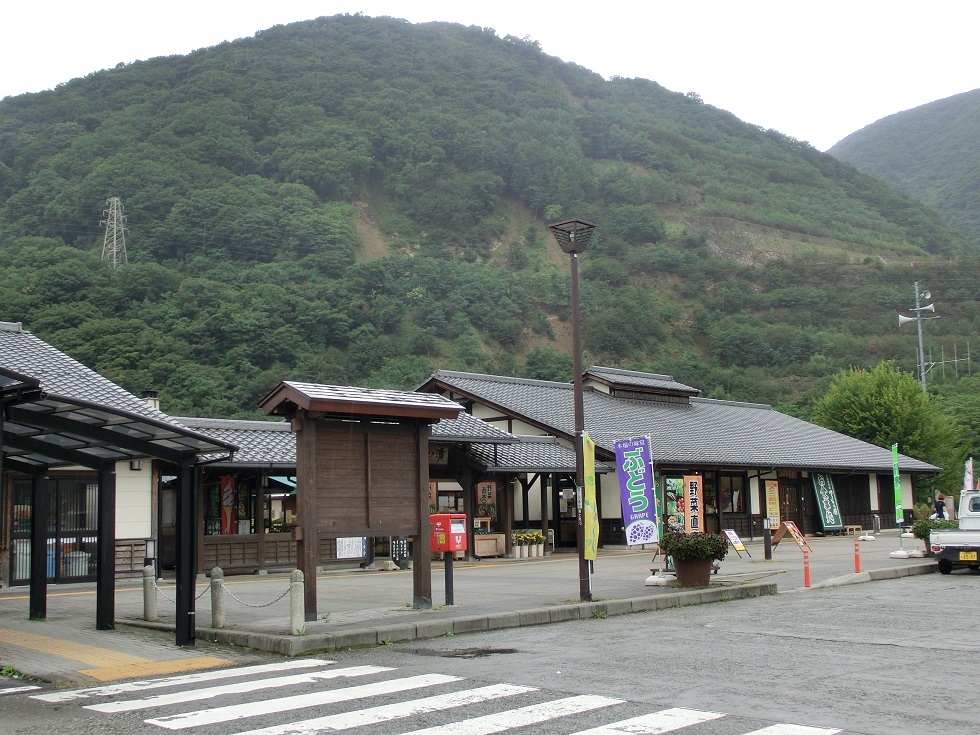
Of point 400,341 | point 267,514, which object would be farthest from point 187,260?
point 267,514

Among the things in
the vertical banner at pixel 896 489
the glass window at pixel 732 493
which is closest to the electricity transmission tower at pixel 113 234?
the glass window at pixel 732 493

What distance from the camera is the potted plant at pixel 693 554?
16.6m

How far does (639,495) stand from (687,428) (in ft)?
65.8

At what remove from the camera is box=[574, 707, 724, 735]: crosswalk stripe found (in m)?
6.79

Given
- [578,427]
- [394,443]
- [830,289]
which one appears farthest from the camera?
[830,289]

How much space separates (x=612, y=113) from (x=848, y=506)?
4639 inches

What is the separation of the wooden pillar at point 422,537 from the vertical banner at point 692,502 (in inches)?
732

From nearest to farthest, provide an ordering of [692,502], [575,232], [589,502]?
[589,502]
[575,232]
[692,502]

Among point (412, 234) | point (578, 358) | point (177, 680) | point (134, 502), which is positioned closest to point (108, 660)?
point (177, 680)

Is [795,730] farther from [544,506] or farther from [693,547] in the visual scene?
[544,506]

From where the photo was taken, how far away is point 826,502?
37.9 metres

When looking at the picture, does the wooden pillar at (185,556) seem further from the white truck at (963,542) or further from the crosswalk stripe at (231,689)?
the white truck at (963,542)

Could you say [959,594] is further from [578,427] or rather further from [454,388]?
[454,388]

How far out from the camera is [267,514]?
24875mm
